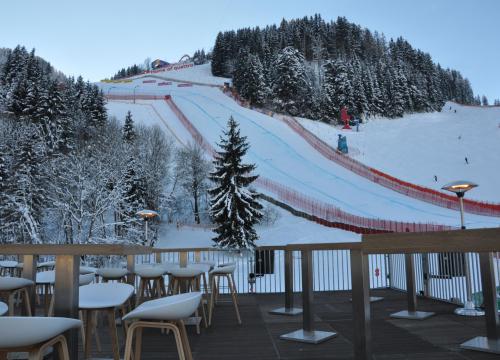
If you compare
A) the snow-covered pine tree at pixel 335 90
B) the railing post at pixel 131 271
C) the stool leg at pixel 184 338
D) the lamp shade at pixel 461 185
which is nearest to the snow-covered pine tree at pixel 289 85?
the snow-covered pine tree at pixel 335 90

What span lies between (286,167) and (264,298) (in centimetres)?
2593

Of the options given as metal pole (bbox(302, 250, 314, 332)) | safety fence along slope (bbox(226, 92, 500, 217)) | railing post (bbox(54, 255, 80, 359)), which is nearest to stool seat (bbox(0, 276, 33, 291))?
railing post (bbox(54, 255, 80, 359))

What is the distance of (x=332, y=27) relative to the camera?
9475cm

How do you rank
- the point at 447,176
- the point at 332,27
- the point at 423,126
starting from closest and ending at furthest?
the point at 447,176
the point at 423,126
the point at 332,27

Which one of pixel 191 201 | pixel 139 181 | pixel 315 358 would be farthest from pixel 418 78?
pixel 315 358

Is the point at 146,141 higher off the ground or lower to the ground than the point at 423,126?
lower

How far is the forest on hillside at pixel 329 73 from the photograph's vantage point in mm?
61219

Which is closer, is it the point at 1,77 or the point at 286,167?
the point at 286,167

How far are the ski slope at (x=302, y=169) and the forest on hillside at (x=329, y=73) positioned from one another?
29.5 feet

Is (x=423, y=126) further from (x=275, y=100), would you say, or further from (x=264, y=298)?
(x=264, y=298)

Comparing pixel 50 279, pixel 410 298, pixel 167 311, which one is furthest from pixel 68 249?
pixel 410 298

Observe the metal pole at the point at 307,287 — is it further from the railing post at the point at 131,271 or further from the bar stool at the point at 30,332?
the bar stool at the point at 30,332

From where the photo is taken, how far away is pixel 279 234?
24969mm

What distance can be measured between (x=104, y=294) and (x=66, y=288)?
0.68m
